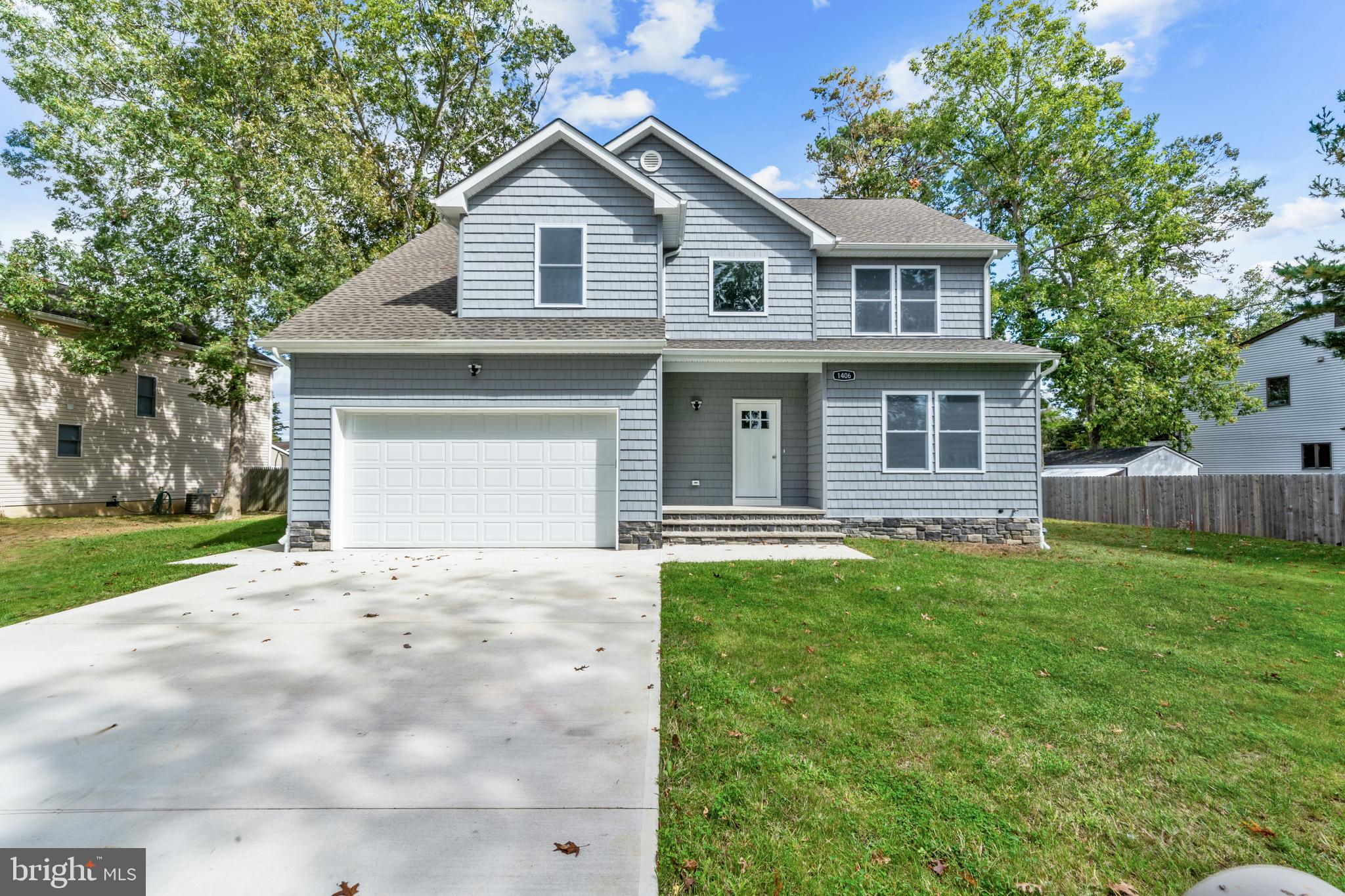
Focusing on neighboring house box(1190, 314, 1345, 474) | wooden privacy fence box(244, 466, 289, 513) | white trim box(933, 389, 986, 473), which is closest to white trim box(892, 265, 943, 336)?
white trim box(933, 389, 986, 473)

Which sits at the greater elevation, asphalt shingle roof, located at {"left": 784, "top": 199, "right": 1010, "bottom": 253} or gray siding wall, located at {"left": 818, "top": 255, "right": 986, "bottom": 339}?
asphalt shingle roof, located at {"left": 784, "top": 199, "right": 1010, "bottom": 253}

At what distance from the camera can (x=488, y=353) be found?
9.09m

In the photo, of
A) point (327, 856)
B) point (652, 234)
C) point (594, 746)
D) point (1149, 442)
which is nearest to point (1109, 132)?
point (1149, 442)

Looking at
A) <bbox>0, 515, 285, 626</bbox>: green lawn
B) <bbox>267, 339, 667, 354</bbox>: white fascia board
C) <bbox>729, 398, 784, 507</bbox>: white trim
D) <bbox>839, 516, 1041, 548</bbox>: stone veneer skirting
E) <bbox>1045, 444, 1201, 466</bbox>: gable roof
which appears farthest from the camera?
<bbox>1045, 444, 1201, 466</bbox>: gable roof

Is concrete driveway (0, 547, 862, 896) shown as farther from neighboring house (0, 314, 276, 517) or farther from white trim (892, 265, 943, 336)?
neighboring house (0, 314, 276, 517)

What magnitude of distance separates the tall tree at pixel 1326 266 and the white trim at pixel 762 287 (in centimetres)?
836

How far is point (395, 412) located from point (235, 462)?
36.6 ft

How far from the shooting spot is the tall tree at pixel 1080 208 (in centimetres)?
1695

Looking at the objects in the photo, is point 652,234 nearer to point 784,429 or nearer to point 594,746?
point 784,429

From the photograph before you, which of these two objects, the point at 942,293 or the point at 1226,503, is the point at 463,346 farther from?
the point at 1226,503

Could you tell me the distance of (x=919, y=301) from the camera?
1157 centimetres

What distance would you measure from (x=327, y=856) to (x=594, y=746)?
1220 millimetres

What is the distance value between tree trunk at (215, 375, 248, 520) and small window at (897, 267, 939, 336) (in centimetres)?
1711

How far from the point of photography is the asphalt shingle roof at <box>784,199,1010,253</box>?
1146 centimetres
